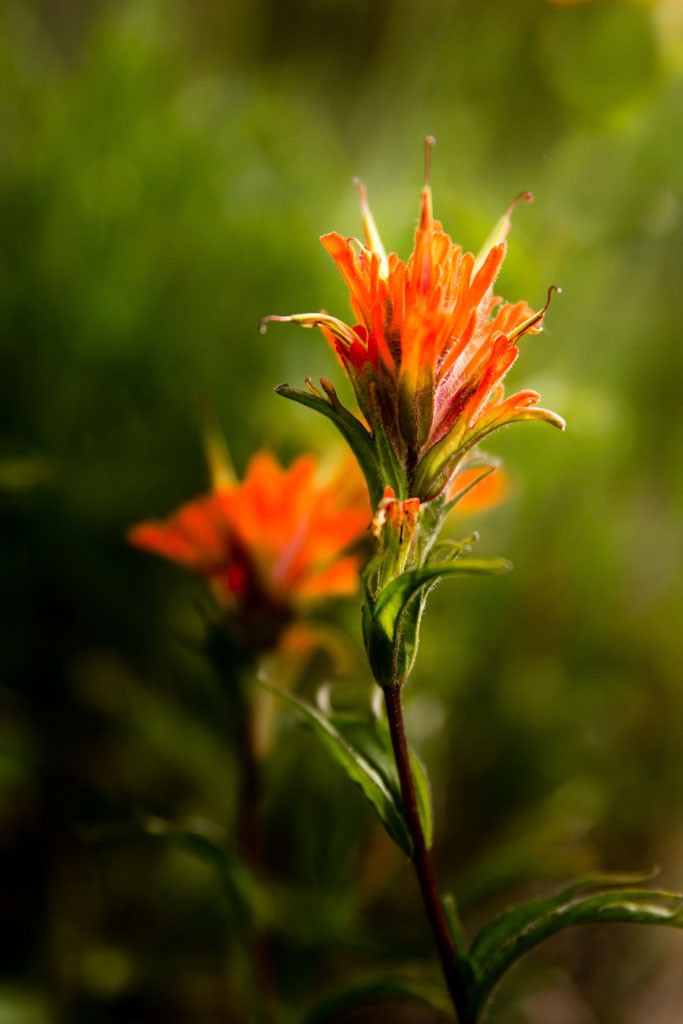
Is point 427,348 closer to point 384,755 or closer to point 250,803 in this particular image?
point 384,755

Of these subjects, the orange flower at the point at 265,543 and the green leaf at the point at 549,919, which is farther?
the orange flower at the point at 265,543

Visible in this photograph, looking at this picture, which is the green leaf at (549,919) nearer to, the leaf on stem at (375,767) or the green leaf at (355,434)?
the leaf on stem at (375,767)

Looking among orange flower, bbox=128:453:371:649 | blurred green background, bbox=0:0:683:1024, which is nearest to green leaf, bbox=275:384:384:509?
orange flower, bbox=128:453:371:649

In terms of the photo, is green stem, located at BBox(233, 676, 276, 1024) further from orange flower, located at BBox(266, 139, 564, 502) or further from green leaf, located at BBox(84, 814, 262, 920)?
orange flower, located at BBox(266, 139, 564, 502)

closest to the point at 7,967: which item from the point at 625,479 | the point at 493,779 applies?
the point at 493,779

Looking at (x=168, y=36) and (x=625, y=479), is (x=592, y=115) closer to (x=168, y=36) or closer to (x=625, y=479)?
(x=625, y=479)

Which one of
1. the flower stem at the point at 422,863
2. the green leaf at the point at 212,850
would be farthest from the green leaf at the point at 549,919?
the green leaf at the point at 212,850

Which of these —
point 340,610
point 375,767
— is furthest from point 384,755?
point 340,610
